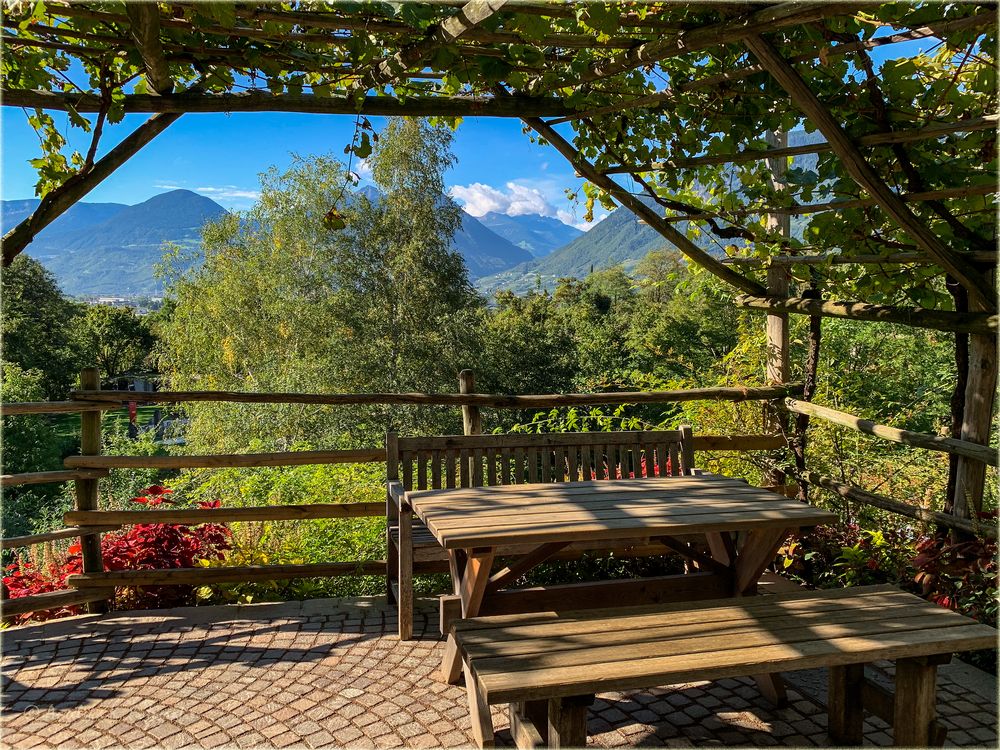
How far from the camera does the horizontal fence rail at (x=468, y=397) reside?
4.47 meters

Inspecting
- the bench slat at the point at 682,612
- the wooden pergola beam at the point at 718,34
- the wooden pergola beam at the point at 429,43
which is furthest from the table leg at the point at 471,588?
the wooden pergola beam at the point at 718,34

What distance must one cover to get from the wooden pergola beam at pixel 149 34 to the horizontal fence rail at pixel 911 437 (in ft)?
12.6

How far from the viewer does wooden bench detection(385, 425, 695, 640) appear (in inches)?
170

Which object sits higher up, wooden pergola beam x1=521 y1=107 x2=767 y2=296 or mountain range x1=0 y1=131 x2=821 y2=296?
mountain range x1=0 y1=131 x2=821 y2=296

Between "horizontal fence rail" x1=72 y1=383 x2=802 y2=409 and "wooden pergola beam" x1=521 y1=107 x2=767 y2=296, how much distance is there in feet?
2.50

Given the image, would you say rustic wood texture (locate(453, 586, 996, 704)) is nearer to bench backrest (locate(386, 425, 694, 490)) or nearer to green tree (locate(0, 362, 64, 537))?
bench backrest (locate(386, 425, 694, 490))

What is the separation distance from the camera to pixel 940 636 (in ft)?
8.17

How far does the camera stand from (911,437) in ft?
13.4

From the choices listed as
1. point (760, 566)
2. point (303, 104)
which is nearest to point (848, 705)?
point (760, 566)

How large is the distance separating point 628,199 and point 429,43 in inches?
73.5

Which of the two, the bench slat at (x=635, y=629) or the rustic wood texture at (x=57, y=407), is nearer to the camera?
the bench slat at (x=635, y=629)

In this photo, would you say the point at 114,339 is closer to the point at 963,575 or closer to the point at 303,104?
the point at 303,104

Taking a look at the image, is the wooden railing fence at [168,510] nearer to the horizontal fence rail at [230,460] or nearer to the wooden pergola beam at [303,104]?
the horizontal fence rail at [230,460]

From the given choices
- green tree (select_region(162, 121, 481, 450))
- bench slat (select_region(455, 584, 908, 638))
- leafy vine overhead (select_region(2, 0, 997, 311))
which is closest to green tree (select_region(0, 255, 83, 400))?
green tree (select_region(162, 121, 481, 450))
